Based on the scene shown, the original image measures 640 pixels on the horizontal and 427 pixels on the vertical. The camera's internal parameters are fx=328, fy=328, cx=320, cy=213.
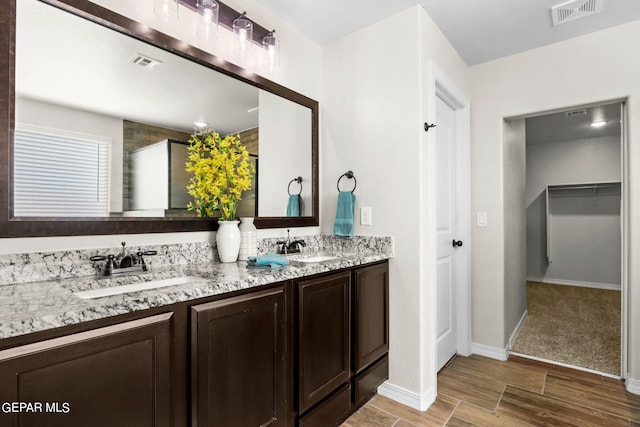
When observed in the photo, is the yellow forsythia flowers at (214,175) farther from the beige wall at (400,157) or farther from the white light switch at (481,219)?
the white light switch at (481,219)

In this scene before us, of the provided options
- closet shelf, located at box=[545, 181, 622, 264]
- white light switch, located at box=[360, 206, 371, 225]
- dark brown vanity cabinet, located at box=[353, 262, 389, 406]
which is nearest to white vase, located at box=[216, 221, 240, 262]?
dark brown vanity cabinet, located at box=[353, 262, 389, 406]

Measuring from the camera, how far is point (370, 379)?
6.72 ft

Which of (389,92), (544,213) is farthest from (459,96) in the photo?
(544,213)

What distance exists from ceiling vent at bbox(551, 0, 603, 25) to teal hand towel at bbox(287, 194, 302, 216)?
2093 millimetres

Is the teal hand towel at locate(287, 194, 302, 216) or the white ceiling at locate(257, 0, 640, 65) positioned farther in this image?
the teal hand towel at locate(287, 194, 302, 216)

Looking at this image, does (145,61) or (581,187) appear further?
(581,187)

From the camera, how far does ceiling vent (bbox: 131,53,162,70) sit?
1.51 m

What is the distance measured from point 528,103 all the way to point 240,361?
2905 mm

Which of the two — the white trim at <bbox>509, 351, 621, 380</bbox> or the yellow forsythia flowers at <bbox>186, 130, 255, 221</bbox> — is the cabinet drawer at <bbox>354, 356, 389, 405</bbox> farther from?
the white trim at <bbox>509, 351, 621, 380</bbox>

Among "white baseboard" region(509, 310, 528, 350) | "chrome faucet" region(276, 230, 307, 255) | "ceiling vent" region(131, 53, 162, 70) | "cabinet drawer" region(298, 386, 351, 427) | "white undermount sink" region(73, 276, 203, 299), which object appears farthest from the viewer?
"white baseboard" region(509, 310, 528, 350)

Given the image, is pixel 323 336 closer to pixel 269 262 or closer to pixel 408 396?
pixel 269 262

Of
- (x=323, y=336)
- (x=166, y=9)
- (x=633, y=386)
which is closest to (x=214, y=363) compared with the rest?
(x=323, y=336)

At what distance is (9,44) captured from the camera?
1180mm

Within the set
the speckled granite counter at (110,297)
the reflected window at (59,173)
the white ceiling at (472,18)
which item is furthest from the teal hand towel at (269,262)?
the white ceiling at (472,18)
